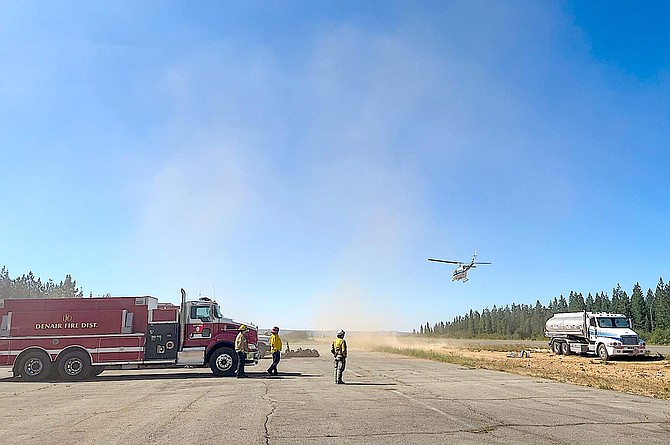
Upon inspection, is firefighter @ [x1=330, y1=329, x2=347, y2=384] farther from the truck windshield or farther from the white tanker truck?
the truck windshield

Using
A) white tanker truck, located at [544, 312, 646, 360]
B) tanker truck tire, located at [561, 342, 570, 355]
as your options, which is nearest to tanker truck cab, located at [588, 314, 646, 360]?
white tanker truck, located at [544, 312, 646, 360]

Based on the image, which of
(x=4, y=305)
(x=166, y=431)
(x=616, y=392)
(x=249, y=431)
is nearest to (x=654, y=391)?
(x=616, y=392)

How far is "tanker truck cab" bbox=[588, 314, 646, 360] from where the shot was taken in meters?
38.0

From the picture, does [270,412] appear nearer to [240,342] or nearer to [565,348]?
[240,342]

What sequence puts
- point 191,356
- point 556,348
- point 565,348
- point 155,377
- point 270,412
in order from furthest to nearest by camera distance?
point 556,348, point 565,348, point 155,377, point 191,356, point 270,412

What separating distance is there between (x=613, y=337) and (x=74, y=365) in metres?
33.9

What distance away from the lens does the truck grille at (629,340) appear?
38.0m

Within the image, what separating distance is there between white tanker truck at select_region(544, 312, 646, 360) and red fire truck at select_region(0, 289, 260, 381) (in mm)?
27355

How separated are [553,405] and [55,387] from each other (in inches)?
645

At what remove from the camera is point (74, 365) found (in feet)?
73.9

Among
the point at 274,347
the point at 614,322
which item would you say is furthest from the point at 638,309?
the point at 274,347

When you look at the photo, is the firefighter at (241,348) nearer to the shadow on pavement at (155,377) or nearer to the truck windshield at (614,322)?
the shadow on pavement at (155,377)

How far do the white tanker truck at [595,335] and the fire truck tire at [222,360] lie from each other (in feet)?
91.4

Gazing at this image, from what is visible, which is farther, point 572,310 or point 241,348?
point 572,310
